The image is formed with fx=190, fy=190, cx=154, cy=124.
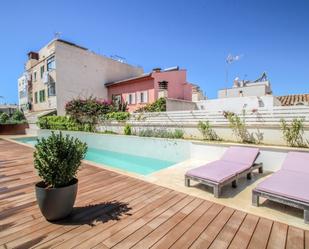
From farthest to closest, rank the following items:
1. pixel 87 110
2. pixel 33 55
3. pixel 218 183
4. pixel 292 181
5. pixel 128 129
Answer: pixel 33 55
pixel 87 110
pixel 128 129
pixel 218 183
pixel 292 181

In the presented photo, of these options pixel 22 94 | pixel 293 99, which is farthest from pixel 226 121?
pixel 22 94

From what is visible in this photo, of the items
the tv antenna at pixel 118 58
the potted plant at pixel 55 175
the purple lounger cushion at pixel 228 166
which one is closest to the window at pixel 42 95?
the tv antenna at pixel 118 58

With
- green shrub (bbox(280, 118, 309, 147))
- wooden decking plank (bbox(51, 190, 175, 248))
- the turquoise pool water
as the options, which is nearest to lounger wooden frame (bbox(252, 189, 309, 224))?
wooden decking plank (bbox(51, 190, 175, 248))

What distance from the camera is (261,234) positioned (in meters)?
2.82

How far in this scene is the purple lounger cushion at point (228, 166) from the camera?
14.6ft

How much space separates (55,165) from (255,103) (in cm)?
1507

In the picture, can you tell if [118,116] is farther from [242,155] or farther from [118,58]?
[118,58]

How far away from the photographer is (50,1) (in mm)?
10938

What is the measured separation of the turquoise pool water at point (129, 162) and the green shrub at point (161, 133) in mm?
1548

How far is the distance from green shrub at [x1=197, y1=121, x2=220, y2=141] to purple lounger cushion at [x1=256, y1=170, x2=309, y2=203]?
15.8 feet

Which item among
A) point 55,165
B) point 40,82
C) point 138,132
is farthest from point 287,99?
point 40,82

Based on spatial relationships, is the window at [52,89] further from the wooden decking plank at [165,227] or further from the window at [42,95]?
the wooden decking plank at [165,227]

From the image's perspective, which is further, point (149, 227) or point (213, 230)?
point (149, 227)

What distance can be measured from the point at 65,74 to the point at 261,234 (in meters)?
23.8
